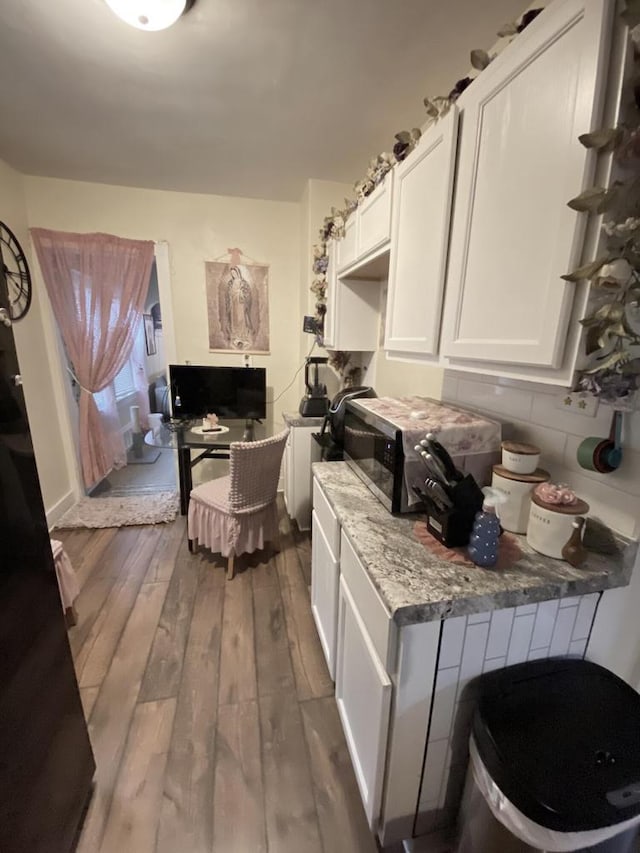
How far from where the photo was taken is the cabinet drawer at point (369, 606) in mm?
821

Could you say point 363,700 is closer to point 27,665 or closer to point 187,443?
point 27,665

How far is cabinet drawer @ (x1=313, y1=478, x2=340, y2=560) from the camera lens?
125 cm

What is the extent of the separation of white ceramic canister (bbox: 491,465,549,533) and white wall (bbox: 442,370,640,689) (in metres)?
0.09

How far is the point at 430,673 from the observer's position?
0.83 m

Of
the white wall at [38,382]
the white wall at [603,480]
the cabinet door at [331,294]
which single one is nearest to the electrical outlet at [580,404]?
the white wall at [603,480]

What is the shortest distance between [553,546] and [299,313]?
2725mm

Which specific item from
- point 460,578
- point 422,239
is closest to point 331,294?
point 422,239

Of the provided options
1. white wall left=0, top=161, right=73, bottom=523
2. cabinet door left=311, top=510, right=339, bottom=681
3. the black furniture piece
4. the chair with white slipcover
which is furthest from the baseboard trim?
cabinet door left=311, top=510, right=339, bottom=681

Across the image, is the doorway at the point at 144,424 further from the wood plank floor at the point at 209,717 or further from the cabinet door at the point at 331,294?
the cabinet door at the point at 331,294

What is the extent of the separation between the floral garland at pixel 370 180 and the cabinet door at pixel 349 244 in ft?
0.15

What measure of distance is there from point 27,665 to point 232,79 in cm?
224

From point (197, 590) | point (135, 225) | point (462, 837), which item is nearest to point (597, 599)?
point (462, 837)

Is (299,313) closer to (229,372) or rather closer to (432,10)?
(229,372)

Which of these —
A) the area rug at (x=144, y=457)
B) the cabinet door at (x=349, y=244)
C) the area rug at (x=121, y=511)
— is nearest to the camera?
the cabinet door at (x=349, y=244)
